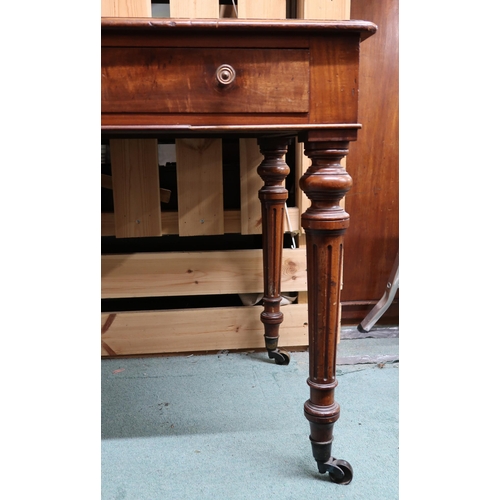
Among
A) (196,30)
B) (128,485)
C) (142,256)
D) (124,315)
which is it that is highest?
(196,30)

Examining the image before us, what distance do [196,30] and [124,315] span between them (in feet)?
3.01

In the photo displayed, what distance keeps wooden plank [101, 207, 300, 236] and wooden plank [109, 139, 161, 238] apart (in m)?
0.02

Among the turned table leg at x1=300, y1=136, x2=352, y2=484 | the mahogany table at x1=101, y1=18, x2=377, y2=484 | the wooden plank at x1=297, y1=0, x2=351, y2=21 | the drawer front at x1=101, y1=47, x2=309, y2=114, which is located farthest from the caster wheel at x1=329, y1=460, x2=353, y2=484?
the wooden plank at x1=297, y1=0, x2=351, y2=21

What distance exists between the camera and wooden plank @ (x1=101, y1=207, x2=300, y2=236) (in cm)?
139

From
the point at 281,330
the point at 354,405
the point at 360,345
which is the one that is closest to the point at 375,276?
the point at 360,345

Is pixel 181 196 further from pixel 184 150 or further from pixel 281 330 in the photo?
pixel 281 330

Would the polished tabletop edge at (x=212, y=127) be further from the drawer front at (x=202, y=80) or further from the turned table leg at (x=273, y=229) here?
the turned table leg at (x=273, y=229)

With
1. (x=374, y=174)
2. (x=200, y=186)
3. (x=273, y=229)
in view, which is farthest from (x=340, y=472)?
(x=374, y=174)

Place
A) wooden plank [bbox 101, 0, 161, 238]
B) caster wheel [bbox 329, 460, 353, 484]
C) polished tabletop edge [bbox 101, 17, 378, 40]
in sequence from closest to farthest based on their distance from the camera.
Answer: polished tabletop edge [bbox 101, 17, 378, 40]
caster wheel [bbox 329, 460, 353, 484]
wooden plank [bbox 101, 0, 161, 238]

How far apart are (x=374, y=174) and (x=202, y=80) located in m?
0.99

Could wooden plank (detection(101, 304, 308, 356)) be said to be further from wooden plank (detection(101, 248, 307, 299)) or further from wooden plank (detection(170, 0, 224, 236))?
wooden plank (detection(170, 0, 224, 236))

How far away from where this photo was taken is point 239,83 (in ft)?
2.40

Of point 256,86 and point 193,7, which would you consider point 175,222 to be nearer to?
point 193,7

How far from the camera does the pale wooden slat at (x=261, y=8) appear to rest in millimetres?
1331
